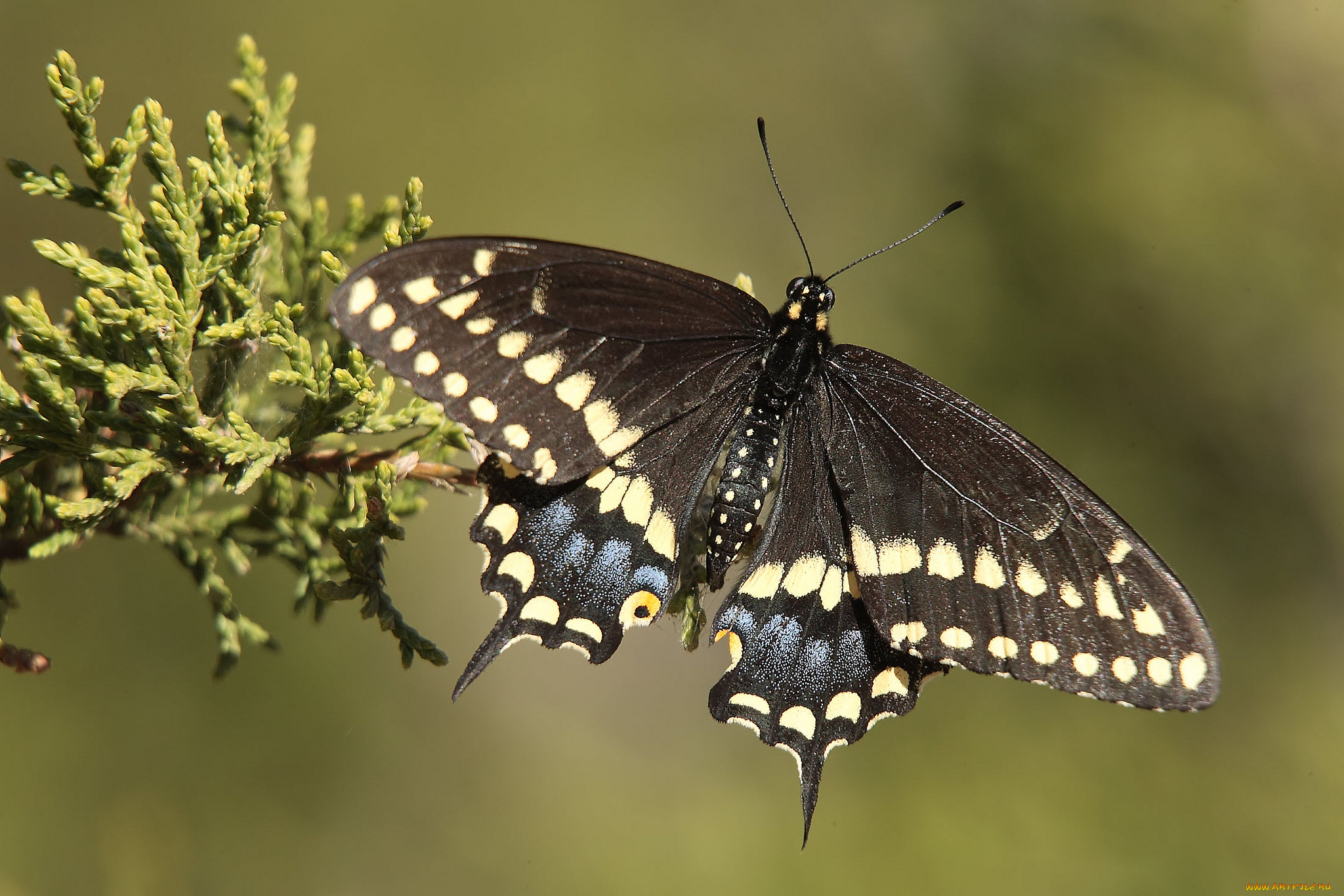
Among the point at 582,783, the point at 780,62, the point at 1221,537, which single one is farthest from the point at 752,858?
the point at 780,62

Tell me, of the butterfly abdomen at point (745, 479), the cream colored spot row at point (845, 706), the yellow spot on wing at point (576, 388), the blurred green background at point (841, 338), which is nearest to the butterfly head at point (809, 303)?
the butterfly abdomen at point (745, 479)

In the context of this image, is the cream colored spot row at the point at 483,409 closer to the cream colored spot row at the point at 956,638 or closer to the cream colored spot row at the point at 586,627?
the cream colored spot row at the point at 586,627

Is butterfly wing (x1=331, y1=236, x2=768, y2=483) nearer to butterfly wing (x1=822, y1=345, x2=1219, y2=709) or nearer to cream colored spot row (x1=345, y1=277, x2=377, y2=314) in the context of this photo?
cream colored spot row (x1=345, y1=277, x2=377, y2=314)

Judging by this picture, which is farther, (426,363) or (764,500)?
(764,500)

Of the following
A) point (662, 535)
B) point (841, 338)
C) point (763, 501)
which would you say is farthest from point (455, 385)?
point (841, 338)

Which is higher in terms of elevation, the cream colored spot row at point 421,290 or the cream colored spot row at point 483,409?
the cream colored spot row at point 421,290

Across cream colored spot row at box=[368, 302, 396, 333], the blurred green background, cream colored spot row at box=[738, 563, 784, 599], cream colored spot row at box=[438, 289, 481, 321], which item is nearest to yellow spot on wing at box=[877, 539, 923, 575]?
cream colored spot row at box=[738, 563, 784, 599]

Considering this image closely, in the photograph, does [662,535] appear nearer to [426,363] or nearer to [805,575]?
[805,575]
